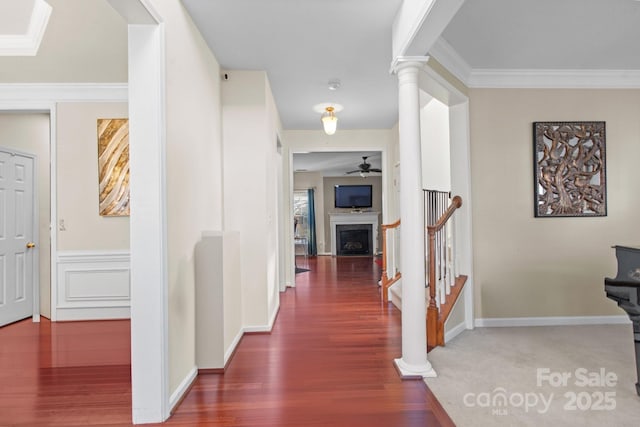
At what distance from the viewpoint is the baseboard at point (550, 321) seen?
351cm

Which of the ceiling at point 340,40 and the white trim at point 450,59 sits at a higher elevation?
the ceiling at point 340,40

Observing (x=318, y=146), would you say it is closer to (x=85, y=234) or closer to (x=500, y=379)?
(x=85, y=234)

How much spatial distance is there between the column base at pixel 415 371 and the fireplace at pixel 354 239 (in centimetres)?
773

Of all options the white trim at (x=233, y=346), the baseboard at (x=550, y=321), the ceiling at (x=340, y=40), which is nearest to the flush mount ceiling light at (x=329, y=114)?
the ceiling at (x=340, y=40)

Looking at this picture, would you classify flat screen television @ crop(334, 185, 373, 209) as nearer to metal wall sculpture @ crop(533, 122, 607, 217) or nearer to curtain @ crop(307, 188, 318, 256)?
curtain @ crop(307, 188, 318, 256)

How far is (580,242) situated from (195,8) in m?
4.07

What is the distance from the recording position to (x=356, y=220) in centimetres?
1022

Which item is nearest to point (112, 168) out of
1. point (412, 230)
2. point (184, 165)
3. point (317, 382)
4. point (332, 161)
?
point (184, 165)

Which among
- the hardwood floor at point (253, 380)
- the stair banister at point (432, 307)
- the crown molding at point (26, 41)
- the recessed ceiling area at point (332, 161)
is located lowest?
the hardwood floor at point (253, 380)

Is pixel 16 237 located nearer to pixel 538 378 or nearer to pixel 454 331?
pixel 454 331

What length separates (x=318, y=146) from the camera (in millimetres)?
5824

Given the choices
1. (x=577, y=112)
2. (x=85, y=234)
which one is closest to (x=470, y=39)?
(x=577, y=112)

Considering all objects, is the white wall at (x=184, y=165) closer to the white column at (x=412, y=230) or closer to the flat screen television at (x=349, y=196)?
the white column at (x=412, y=230)

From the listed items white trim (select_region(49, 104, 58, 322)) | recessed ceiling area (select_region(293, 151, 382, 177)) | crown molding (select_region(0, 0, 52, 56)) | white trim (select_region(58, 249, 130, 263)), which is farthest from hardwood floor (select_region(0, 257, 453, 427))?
recessed ceiling area (select_region(293, 151, 382, 177))
